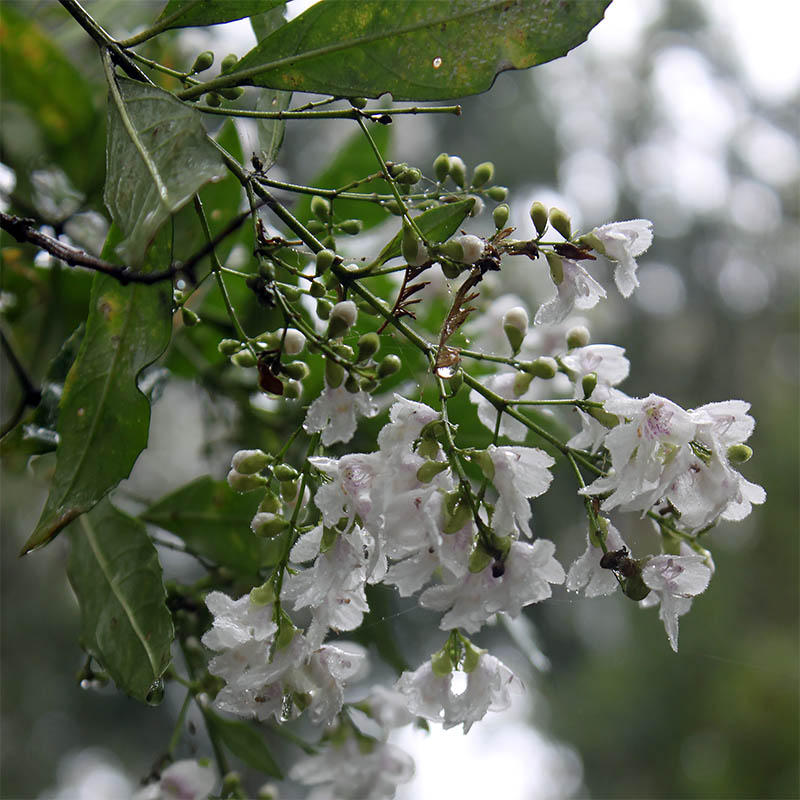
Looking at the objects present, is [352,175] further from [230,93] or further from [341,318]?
[341,318]

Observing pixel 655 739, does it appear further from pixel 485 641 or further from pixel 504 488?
pixel 504 488

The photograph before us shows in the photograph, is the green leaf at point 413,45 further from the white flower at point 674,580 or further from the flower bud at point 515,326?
the white flower at point 674,580

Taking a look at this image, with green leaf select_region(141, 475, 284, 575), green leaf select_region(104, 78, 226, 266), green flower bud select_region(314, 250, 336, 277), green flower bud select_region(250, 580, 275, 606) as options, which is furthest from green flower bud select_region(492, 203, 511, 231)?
green leaf select_region(141, 475, 284, 575)

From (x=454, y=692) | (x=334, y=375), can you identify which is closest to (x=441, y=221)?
(x=334, y=375)

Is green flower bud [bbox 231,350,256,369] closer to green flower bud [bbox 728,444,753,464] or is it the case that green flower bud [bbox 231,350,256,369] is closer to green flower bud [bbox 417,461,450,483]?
green flower bud [bbox 417,461,450,483]

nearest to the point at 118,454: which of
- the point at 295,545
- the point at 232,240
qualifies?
the point at 295,545

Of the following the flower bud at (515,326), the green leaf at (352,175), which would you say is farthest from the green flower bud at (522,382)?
the green leaf at (352,175)
